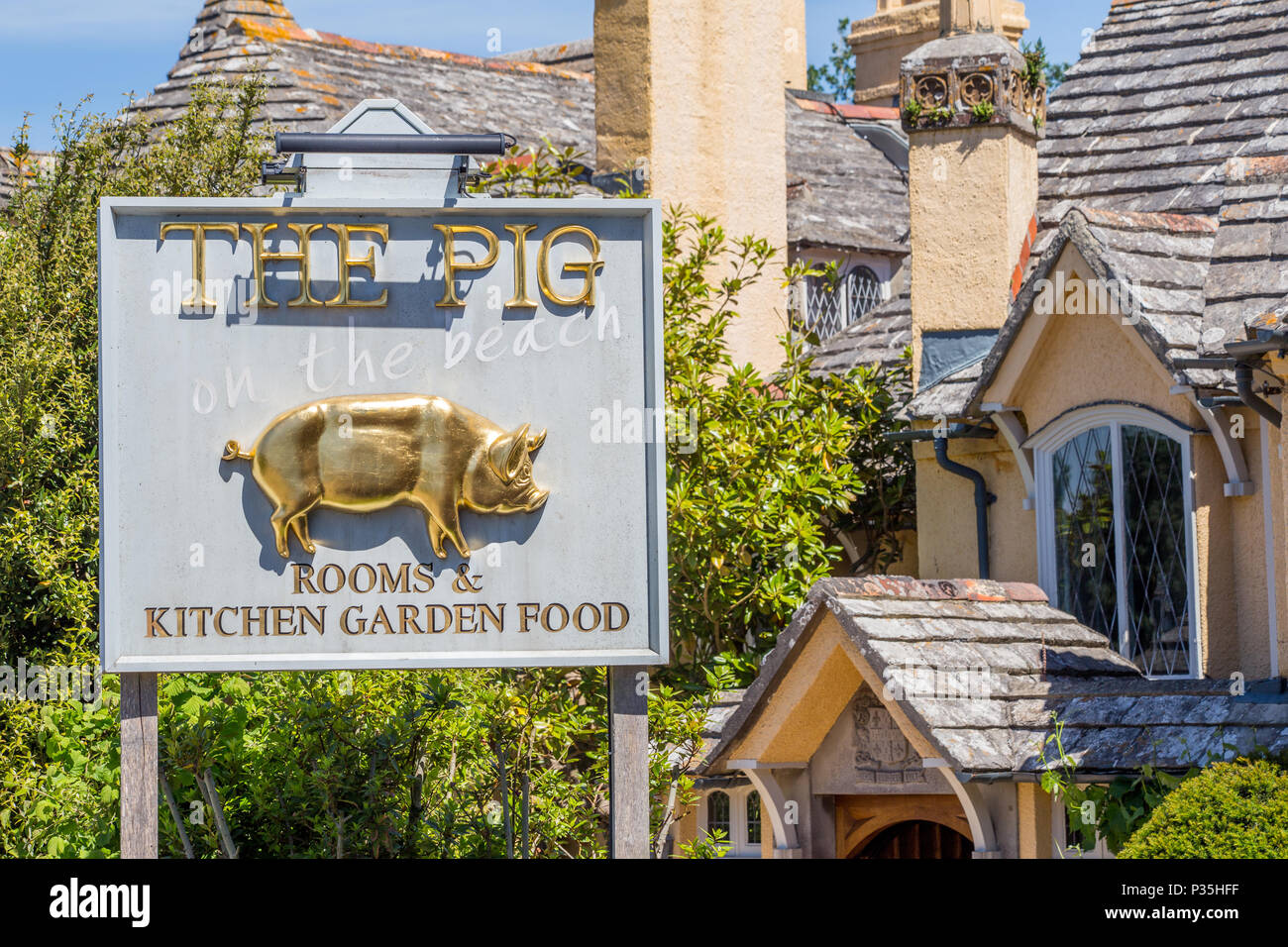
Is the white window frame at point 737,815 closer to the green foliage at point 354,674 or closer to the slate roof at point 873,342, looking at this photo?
the green foliage at point 354,674

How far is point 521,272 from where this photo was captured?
28.5 feet

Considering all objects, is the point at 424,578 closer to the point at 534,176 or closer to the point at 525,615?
the point at 525,615

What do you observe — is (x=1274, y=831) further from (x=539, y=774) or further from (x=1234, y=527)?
(x=539, y=774)

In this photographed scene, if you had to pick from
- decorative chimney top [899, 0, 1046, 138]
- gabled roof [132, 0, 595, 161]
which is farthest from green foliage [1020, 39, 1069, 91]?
gabled roof [132, 0, 595, 161]

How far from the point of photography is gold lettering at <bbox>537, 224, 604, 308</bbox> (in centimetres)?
869

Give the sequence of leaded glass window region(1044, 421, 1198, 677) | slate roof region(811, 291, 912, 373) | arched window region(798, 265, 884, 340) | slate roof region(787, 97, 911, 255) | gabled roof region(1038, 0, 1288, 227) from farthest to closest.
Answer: slate roof region(787, 97, 911, 255), arched window region(798, 265, 884, 340), slate roof region(811, 291, 912, 373), gabled roof region(1038, 0, 1288, 227), leaded glass window region(1044, 421, 1198, 677)

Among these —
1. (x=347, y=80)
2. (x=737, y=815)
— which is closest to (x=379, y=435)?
(x=737, y=815)

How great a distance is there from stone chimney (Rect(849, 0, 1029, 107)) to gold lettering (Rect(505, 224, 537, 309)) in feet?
83.3

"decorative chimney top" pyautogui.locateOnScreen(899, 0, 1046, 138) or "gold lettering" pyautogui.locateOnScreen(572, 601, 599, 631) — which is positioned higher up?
"decorative chimney top" pyautogui.locateOnScreen(899, 0, 1046, 138)

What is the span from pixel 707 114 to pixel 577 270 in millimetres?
8343

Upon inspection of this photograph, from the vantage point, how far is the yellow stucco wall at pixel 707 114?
1616cm

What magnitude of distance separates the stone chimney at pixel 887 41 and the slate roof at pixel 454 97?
8936mm

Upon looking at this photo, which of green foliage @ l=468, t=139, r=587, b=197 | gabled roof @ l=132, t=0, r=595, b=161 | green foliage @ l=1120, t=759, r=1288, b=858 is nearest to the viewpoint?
green foliage @ l=1120, t=759, r=1288, b=858

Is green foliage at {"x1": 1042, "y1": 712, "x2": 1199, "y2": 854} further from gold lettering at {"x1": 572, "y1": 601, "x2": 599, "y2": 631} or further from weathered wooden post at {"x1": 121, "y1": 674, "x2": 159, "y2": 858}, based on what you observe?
weathered wooden post at {"x1": 121, "y1": 674, "x2": 159, "y2": 858}
